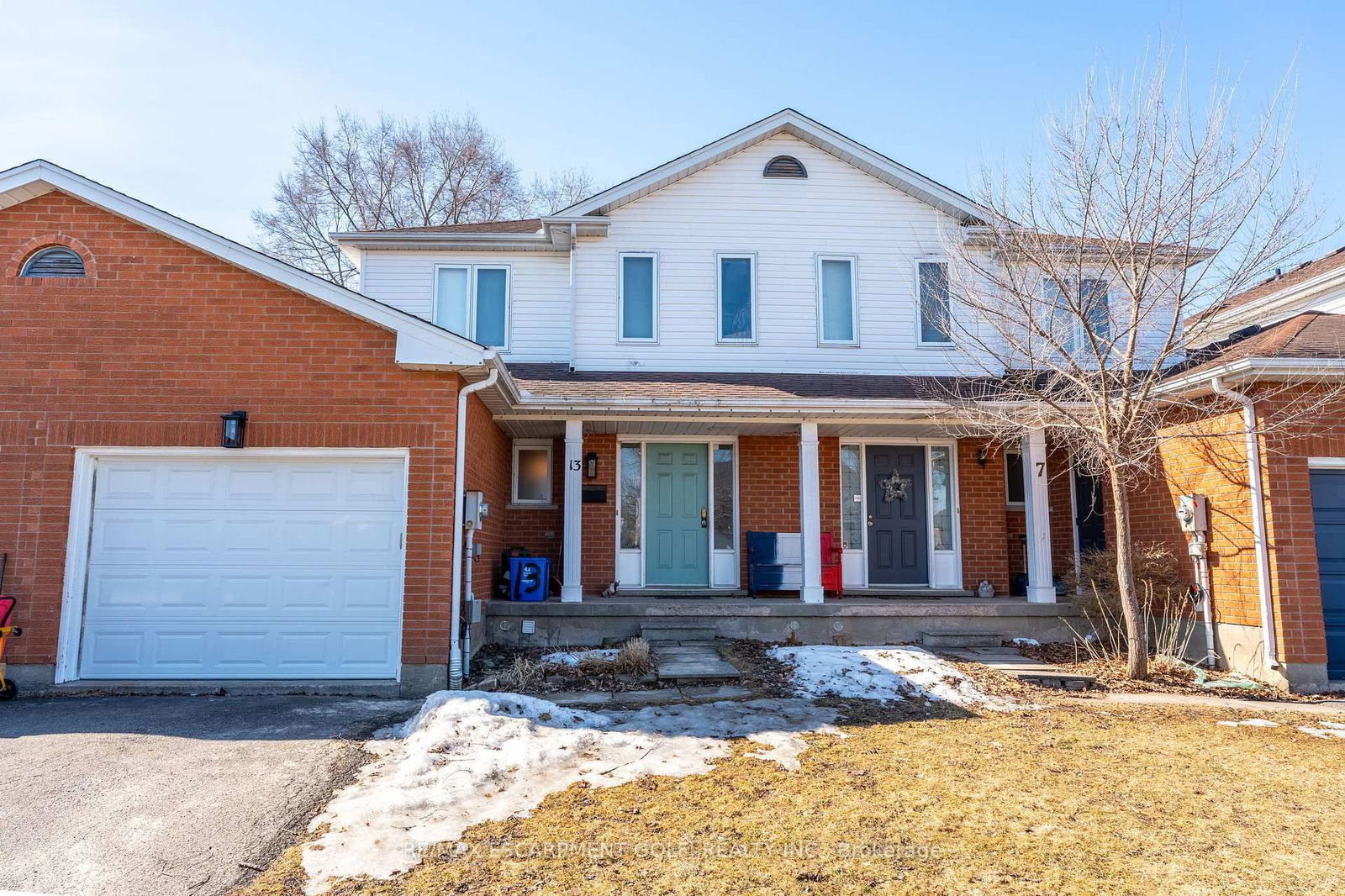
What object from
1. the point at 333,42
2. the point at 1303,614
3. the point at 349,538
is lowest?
the point at 1303,614

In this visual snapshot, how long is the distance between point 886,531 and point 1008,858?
24.7 feet

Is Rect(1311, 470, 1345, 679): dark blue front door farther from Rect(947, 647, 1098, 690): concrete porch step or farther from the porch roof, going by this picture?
the porch roof

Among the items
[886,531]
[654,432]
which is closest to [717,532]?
[654,432]

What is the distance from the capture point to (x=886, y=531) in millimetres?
10922

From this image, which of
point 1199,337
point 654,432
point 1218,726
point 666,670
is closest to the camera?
point 1218,726

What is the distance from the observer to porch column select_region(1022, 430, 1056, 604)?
9469 mm

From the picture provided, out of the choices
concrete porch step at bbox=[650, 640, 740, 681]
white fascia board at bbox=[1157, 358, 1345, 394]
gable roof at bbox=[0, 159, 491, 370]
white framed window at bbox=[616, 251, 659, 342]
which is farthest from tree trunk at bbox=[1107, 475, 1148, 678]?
gable roof at bbox=[0, 159, 491, 370]

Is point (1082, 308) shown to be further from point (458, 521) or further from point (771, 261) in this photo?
point (458, 521)

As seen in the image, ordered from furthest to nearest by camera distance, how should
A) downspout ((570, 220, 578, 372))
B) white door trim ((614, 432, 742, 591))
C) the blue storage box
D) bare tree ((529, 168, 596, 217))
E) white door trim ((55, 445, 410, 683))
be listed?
bare tree ((529, 168, 596, 217)) → downspout ((570, 220, 578, 372)) → white door trim ((614, 432, 742, 591)) → the blue storage box → white door trim ((55, 445, 410, 683))

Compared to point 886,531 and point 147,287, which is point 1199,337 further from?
point 147,287

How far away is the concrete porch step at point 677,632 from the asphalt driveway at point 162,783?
308cm

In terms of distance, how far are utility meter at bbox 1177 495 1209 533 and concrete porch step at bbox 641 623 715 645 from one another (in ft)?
17.1

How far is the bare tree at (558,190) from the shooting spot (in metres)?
24.0

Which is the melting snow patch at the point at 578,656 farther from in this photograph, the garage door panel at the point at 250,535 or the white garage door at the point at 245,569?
the garage door panel at the point at 250,535
